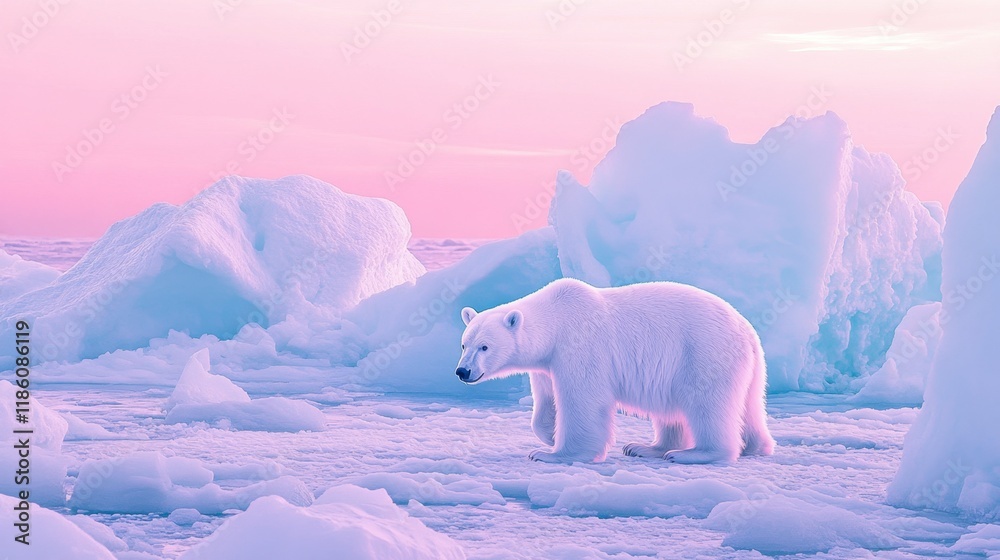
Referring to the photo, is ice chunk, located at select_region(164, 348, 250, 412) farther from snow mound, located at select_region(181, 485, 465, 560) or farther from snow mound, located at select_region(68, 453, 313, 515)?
snow mound, located at select_region(181, 485, 465, 560)

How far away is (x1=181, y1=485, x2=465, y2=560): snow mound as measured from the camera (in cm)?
334

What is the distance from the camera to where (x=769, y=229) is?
36.2 feet

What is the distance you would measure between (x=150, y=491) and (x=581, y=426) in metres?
2.42

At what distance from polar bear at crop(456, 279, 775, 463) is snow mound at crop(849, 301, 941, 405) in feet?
15.8

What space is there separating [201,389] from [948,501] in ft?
19.3

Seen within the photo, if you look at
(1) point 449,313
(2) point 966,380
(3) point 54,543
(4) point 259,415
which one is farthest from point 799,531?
(1) point 449,313

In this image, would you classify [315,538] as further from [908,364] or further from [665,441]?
[908,364]

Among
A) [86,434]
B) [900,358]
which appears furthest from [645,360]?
[900,358]

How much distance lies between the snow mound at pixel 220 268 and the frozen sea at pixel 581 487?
5991 mm

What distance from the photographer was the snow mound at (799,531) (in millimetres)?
4160

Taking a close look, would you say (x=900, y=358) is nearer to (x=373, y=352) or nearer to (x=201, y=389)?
(x=373, y=352)

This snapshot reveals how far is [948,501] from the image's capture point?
487 cm

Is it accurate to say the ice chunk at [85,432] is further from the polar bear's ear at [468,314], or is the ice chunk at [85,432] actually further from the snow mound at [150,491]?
the polar bear's ear at [468,314]

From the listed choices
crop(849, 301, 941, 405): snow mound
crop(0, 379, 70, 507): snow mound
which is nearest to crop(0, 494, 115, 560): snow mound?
crop(0, 379, 70, 507): snow mound
